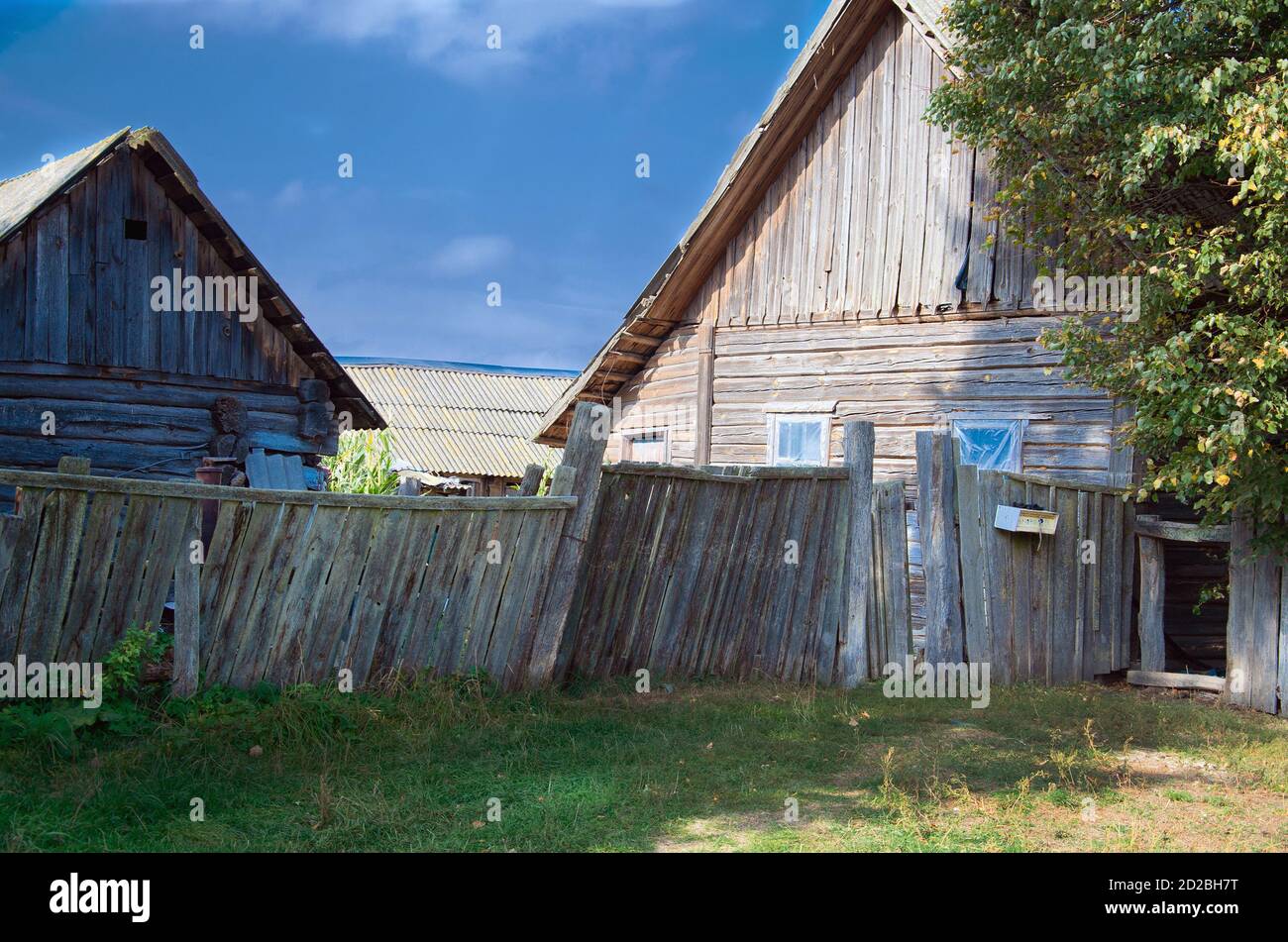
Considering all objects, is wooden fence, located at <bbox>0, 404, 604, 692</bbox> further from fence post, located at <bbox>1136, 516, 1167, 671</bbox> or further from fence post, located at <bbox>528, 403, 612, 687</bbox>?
fence post, located at <bbox>1136, 516, 1167, 671</bbox>

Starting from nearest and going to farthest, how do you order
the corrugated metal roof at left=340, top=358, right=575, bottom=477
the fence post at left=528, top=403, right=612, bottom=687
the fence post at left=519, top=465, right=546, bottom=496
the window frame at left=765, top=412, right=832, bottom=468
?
the fence post at left=528, top=403, right=612, bottom=687 < the fence post at left=519, top=465, right=546, bottom=496 < the window frame at left=765, top=412, right=832, bottom=468 < the corrugated metal roof at left=340, top=358, right=575, bottom=477

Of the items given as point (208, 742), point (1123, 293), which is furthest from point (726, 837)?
point (1123, 293)

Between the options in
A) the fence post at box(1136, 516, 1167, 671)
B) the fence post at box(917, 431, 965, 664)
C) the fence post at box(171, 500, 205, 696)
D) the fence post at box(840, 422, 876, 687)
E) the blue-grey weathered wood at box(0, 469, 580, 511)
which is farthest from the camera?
the fence post at box(1136, 516, 1167, 671)

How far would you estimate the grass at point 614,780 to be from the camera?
5.05m

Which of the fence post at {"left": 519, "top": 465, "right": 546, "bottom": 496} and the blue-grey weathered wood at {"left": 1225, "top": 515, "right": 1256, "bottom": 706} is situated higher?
the fence post at {"left": 519, "top": 465, "right": 546, "bottom": 496}

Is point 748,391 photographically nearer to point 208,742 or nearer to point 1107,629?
point 1107,629

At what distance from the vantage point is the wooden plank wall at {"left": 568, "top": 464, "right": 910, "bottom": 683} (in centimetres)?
837

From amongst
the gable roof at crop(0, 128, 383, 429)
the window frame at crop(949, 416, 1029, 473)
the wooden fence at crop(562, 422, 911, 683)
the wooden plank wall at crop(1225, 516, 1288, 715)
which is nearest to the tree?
the wooden plank wall at crop(1225, 516, 1288, 715)

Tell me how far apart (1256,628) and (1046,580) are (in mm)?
1732

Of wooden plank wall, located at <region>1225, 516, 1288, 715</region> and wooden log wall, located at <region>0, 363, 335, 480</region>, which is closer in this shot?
wooden plank wall, located at <region>1225, 516, 1288, 715</region>

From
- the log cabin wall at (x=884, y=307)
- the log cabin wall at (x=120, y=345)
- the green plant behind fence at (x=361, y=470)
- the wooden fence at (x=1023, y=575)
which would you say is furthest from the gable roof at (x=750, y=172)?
the green plant behind fence at (x=361, y=470)

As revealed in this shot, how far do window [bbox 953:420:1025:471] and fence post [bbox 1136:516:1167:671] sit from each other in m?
1.71

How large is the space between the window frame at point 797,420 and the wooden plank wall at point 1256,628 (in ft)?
15.8

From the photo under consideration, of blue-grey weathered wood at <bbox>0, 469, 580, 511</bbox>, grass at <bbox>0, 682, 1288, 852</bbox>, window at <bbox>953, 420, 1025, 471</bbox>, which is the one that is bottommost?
grass at <bbox>0, 682, 1288, 852</bbox>
